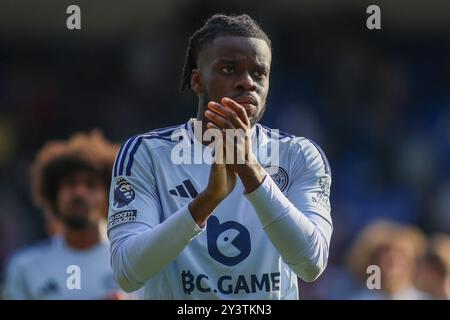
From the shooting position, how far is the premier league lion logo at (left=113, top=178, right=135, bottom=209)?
4336 mm

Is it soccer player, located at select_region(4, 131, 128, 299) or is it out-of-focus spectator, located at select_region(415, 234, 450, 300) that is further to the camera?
out-of-focus spectator, located at select_region(415, 234, 450, 300)

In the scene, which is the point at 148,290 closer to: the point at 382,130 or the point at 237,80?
the point at 237,80

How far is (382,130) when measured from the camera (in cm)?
1376

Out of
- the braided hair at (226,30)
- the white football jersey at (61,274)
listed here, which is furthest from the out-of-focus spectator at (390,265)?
the braided hair at (226,30)

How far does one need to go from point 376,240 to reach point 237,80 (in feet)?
17.3

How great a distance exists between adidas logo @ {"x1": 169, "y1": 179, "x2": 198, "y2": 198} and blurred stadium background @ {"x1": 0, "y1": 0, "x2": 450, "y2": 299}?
288 inches

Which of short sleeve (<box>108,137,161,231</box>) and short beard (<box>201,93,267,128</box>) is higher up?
short beard (<box>201,93,267,128</box>)

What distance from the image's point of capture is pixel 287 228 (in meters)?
4.04

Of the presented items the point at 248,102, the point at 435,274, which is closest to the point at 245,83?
the point at 248,102

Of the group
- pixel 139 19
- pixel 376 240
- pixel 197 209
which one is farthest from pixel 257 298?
pixel 139 19

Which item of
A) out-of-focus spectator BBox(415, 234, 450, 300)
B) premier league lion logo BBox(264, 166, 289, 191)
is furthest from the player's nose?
out-of-focus spectator BBox(415, 234, 450, 300)

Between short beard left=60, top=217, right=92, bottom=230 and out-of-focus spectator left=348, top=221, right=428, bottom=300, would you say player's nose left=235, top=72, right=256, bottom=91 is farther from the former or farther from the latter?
out-of-focus spectator left=348, top=221, right=428, bottom=300

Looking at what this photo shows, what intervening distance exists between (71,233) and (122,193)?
3.38 m

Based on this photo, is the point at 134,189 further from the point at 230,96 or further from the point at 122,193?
the point at 230,96
